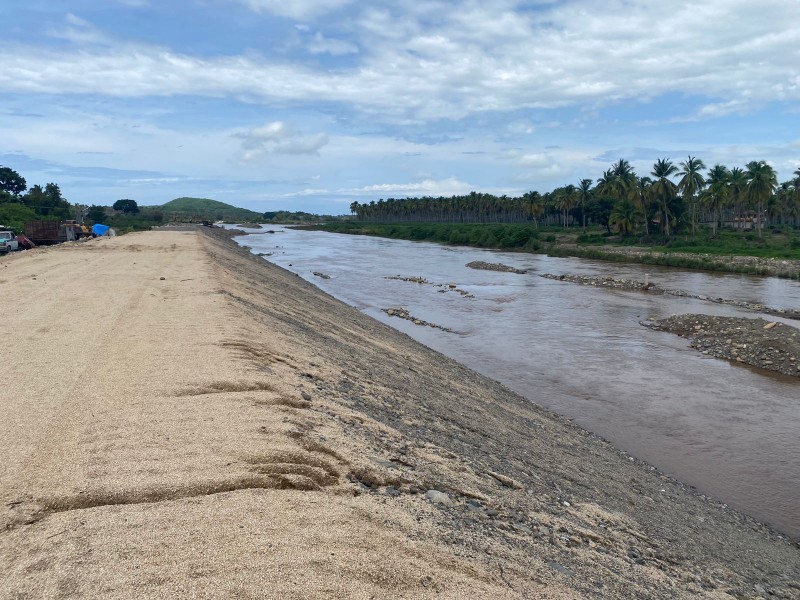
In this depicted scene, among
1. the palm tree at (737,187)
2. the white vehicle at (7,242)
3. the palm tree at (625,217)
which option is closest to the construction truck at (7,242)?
the white vehicle at (7,242)

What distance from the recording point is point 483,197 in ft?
443

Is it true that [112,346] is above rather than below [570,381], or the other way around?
above

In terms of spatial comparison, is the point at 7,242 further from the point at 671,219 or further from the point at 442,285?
the point at 671,219

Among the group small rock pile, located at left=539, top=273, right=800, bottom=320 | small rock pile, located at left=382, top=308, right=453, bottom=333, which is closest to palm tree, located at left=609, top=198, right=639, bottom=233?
small rock pile, located at left=539, top=273, right=800, bottom=320

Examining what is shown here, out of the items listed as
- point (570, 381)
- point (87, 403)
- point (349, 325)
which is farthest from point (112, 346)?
point (570, 381)

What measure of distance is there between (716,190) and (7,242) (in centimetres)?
6976

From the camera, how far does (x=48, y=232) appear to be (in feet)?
142

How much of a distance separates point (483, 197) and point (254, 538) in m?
135

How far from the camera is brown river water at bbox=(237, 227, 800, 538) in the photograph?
34.9 ft

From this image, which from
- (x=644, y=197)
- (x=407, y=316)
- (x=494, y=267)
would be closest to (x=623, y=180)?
(x=644, y=197)

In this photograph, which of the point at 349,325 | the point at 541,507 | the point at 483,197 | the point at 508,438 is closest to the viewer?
the point at 541,507

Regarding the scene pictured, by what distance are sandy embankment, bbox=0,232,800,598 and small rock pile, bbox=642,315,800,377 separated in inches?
406

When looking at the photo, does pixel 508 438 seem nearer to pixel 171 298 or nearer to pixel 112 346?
pixel 112 346

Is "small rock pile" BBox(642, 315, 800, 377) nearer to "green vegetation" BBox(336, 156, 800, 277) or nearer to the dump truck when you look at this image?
"green vegetation" BBox(336, 156, 800, 277)
